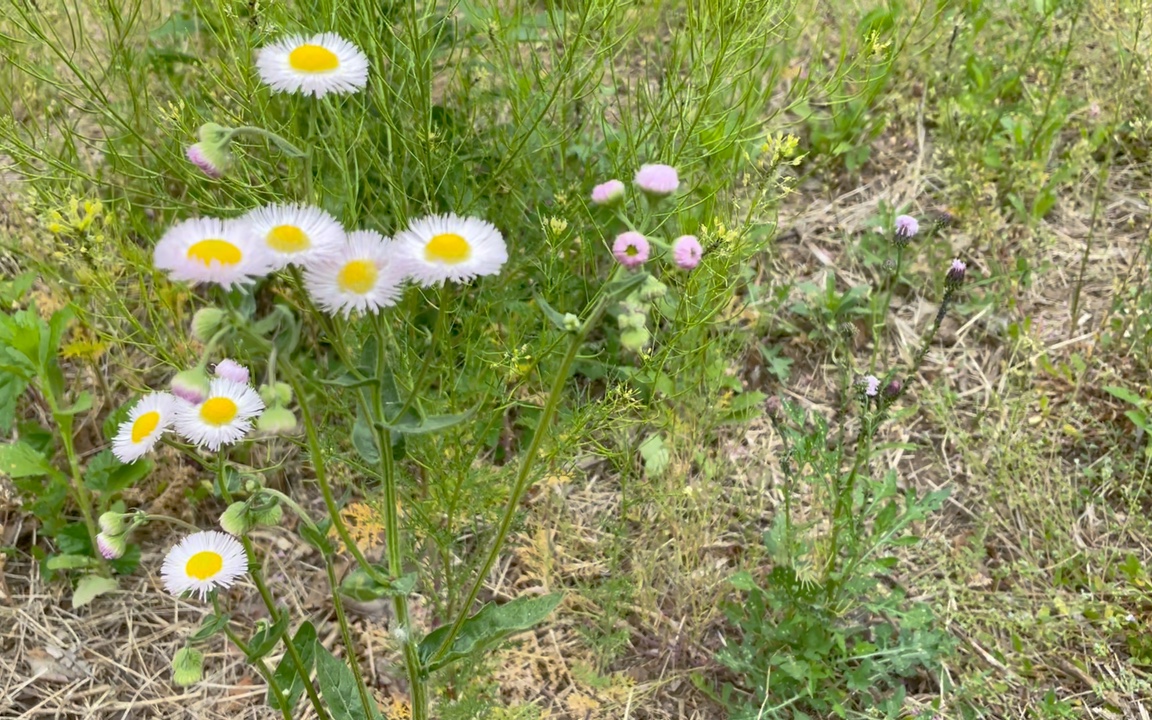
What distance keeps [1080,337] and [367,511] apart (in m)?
1.69

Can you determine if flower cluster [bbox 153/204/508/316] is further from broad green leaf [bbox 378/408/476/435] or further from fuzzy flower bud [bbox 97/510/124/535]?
fuzzy flower bud [bbox 97/510/124/535]

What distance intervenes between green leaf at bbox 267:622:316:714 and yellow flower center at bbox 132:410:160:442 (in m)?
0.31

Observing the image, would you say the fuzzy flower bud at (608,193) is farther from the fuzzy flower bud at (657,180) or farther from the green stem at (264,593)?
the green stem at (264,593)

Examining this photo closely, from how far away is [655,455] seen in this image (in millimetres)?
1681

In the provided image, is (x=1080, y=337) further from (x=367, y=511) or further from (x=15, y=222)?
(x=15, y=222)

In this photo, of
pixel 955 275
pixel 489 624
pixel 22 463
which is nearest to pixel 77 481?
pixel 22 463

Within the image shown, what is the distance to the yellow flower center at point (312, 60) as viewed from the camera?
92 centimetres

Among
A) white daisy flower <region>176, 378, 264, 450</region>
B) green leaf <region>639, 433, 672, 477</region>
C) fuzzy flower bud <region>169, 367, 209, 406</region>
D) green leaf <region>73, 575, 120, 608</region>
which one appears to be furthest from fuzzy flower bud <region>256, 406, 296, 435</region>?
green leaf <region>73, 575, 120, 608</region>

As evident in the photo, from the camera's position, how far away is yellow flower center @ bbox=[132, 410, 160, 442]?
3.51ft

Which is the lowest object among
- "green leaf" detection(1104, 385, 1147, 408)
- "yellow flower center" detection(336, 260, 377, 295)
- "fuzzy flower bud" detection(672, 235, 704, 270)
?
"green leaf" detection(1104, 385, 1147, 408)

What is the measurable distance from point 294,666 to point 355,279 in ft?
2.11

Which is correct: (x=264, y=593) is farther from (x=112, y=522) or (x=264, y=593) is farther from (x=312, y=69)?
(x=312, y=69)

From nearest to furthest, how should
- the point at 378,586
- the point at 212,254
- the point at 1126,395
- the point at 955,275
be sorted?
1. the point at 212,254
2. the point at 378,586
3. the point at 955,275
4. the point at 1126,395

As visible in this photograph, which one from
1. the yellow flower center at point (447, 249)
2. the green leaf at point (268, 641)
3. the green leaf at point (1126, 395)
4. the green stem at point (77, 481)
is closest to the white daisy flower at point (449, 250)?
the yellow flower center at point (447, 249)
